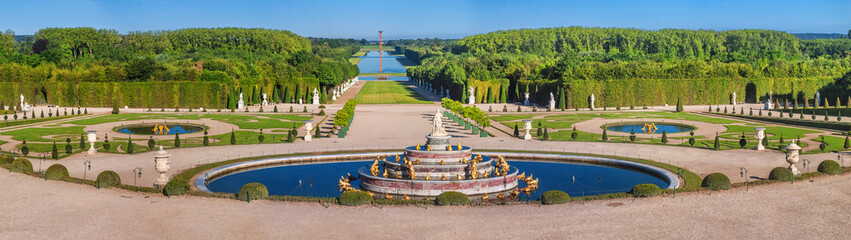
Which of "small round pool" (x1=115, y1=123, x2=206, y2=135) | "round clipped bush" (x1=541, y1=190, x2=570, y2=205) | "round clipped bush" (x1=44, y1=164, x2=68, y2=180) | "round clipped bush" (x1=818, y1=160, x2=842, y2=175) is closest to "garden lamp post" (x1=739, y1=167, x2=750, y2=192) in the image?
"round clipped bush" (x1=818, y1=160, x2=842, y2=175)

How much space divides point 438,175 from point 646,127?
38638 mm

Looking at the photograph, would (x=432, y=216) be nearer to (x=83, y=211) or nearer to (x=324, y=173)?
(x=83, y=211)

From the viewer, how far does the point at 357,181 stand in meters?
43.7

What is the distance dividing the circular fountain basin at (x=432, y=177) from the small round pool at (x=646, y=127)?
22.8m

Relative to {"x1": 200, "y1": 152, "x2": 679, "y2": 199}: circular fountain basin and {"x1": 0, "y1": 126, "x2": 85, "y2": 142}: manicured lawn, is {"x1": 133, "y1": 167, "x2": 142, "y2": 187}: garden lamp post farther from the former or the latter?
{"x1": 0, "y1": 126, "x2": 85, "y2": 142}: manicured lawn

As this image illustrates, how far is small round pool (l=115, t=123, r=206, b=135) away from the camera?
2724 inches

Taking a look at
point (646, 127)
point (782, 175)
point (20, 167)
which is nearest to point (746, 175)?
point (782, 175)

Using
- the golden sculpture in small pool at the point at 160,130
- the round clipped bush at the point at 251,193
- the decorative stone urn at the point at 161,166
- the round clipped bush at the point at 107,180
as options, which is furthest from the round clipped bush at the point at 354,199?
the golden sculpture in small pool at the point at 160,130

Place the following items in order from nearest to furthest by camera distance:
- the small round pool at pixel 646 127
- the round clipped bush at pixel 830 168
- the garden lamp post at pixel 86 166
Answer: the round clipped bush at pixel 830 168, the garden lamp post at pixel 86 166, the small round pool at pixel 646 127

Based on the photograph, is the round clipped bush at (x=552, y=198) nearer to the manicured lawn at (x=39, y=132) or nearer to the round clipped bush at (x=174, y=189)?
the round clipped bush at (x=174, y=189)

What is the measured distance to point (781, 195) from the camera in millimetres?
34781

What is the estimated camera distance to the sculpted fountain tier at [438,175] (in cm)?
3897

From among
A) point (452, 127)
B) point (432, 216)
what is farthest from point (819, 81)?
point (432, 216)

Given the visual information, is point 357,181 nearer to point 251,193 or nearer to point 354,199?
point 251,193
